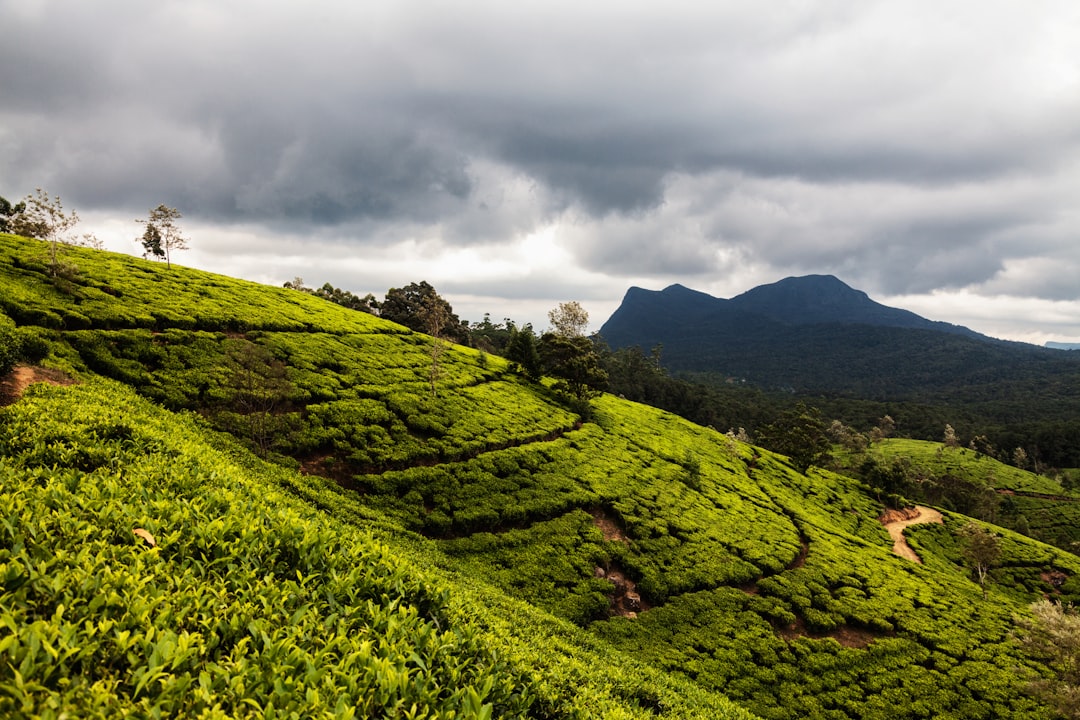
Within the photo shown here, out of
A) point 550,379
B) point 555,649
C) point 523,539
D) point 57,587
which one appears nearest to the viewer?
point 57,587

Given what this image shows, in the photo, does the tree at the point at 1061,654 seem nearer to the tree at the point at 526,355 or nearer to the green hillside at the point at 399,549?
the green hillside at the point at 399,549

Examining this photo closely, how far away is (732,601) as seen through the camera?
2292cm

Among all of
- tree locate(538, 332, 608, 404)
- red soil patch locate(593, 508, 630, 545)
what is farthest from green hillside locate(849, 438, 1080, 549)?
red soil patch locate(593, 508, 630, 545)

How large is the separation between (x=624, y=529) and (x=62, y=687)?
1021 inches

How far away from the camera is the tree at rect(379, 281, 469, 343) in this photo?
76.2 meters

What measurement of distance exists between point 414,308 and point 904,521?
7858 cm

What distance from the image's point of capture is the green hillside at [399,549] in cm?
491

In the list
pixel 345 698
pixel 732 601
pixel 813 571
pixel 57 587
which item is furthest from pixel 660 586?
pixel 57 587

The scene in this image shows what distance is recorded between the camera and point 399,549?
13.8 meters

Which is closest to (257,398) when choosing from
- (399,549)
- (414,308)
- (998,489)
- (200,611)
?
(399,549)

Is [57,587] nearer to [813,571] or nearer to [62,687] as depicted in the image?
[62,687]

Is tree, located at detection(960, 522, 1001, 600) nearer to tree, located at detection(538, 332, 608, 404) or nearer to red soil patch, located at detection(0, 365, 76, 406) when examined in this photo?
tree, located at detection(538, 332, 608, 404)

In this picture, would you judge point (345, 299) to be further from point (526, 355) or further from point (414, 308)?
point (526, 355)

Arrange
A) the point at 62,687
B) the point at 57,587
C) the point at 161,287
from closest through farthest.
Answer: the point at 62,687, the point at 57,587, the point at 161,287
